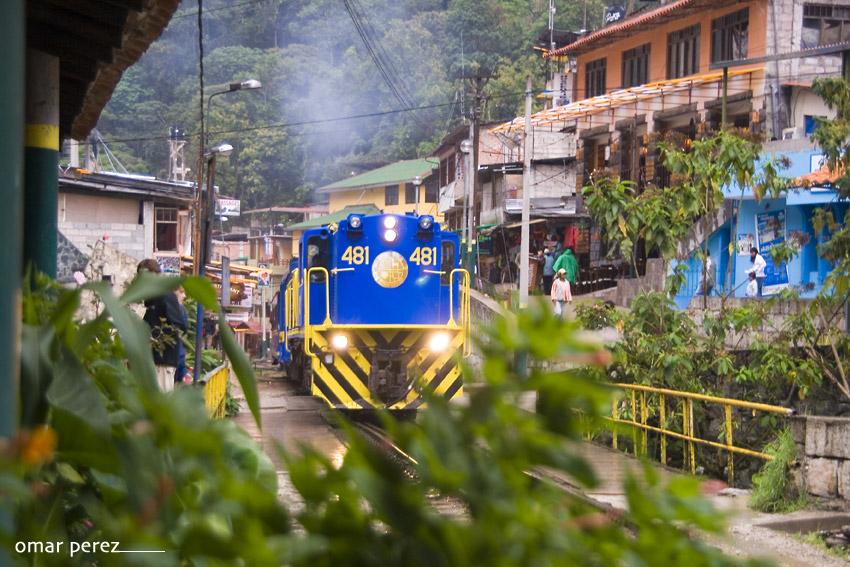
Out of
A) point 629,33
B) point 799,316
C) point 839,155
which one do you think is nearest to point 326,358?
point 799,316

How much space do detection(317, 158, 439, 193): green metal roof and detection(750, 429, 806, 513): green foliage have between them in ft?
131

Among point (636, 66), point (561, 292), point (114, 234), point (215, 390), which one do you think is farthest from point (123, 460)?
point (636, 66)

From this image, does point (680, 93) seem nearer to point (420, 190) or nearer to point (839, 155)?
point (839, 155)

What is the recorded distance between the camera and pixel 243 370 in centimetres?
229

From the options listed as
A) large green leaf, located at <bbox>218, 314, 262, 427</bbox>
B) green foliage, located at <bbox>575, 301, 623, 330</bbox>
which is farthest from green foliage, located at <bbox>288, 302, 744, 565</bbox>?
green foliage, located at <bbox>575, 301, 623, 330</bbox>

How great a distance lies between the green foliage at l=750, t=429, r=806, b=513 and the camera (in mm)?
9555

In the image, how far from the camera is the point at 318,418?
626 inches

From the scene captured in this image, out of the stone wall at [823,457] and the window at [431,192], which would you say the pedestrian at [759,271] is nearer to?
the stone wall at [823,457]

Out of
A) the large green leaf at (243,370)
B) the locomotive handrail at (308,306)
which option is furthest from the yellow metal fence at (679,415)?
the large green leaf at (243,370)

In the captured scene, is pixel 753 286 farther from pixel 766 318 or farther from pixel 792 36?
pixel 792 36

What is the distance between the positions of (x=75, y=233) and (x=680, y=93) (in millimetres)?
16287

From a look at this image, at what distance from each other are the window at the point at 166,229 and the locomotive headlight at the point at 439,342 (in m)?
15.9

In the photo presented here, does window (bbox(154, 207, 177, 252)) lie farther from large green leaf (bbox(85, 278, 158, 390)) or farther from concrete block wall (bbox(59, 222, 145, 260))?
large green leaf (bbox(85, 278, 158, 390))

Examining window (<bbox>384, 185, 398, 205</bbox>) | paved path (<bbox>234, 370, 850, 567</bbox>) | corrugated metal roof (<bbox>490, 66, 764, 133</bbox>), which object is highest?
corrugated metal roof (<bbox>490, 66, 764, 133</bbox>)
